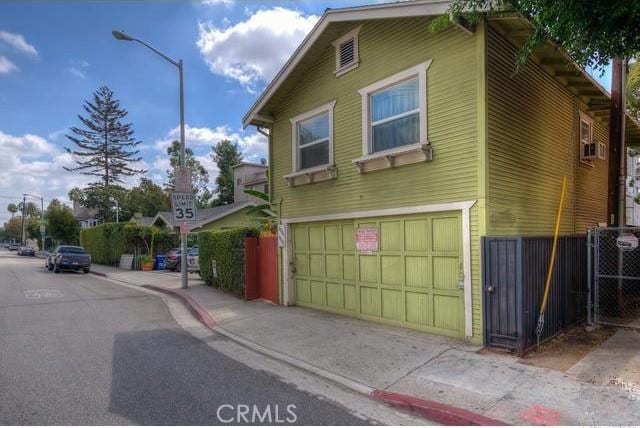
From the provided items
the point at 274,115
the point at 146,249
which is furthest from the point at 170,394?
the point at 146,249

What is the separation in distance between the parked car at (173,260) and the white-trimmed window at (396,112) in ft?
60.4

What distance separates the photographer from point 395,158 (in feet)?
26.8

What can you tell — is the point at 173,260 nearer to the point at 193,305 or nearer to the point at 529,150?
the point at 193,305

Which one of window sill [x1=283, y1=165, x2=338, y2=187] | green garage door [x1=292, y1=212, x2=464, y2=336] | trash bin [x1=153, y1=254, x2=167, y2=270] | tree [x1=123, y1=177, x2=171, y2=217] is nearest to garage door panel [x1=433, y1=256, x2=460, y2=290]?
green garage door [x1=292, y1=212, x2=464, y2=336]

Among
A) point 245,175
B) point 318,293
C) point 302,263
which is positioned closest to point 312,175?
point 302,263

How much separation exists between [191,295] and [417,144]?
9.10 meters

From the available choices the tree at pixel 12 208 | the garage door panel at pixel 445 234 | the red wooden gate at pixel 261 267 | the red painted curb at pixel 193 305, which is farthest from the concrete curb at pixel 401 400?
the tree at pixel 12 208

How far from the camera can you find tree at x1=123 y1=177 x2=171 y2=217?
54.6 metres

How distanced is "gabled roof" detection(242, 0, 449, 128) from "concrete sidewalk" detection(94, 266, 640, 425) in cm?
566

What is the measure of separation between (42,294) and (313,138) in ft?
36.5

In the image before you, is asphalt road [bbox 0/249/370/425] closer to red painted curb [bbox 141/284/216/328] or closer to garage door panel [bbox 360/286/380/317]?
red painted curb [bbox 141/284/216/328]

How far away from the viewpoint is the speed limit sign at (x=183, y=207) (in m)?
14.6

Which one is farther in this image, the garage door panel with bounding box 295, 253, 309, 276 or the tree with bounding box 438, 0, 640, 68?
the garage door panel with bounding box 295, 253, 309, 276

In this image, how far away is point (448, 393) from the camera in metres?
5.06
